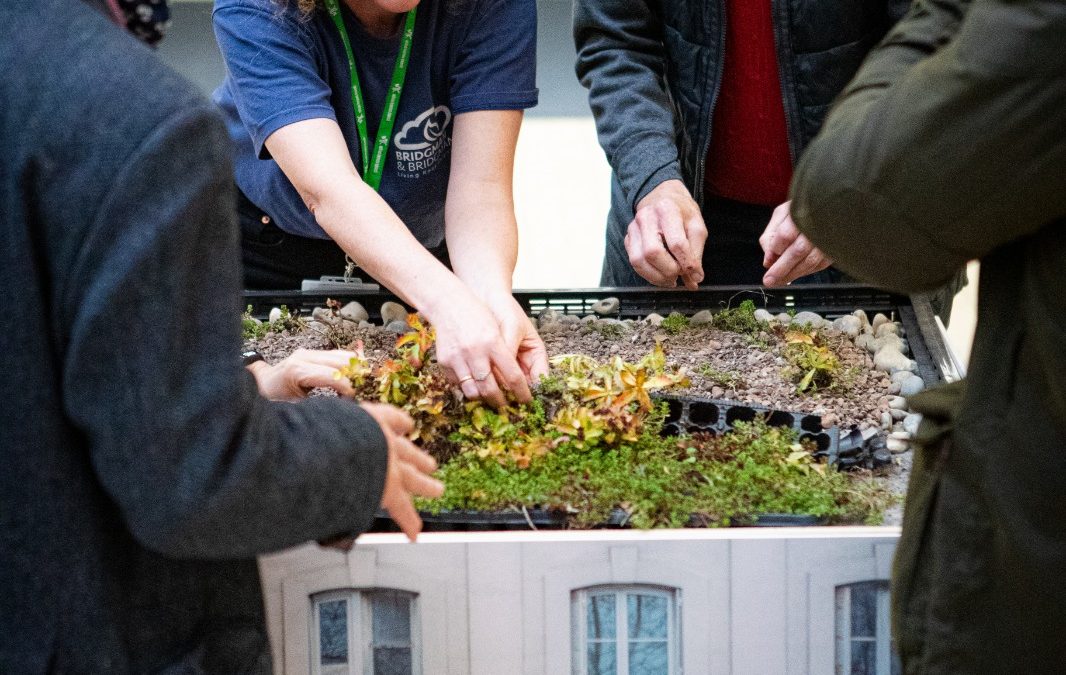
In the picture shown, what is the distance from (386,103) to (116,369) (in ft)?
3.99

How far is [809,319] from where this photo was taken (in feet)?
6.63

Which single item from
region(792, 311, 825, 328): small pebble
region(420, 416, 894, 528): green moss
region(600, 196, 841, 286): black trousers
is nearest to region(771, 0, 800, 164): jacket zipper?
region(600, 196, 841, 286): black trousers

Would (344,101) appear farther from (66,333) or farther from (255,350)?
(66,333)

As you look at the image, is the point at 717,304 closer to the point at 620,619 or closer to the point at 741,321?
the point at 741,321

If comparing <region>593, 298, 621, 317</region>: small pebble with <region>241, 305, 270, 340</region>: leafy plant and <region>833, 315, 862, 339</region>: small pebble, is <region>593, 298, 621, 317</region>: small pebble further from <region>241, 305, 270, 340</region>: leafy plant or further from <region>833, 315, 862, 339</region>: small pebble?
<region>241, 305, 270, 340</region>: leafy plant

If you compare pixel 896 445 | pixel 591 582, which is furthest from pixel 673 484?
pixel 896 445

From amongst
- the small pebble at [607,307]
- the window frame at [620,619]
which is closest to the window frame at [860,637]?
the window frame at [620,619]

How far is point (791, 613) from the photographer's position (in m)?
1.31

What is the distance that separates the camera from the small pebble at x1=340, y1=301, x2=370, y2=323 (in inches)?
80.7

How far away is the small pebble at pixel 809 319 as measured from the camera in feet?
6.58

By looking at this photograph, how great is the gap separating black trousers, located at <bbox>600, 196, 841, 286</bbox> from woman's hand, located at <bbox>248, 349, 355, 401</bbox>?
88 centimetres

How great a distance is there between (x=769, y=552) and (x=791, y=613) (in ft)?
0.28

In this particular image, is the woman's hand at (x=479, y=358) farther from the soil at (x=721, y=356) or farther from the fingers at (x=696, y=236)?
the fingers at (x=696, y=236)

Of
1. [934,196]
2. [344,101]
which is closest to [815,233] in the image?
[934,196]
